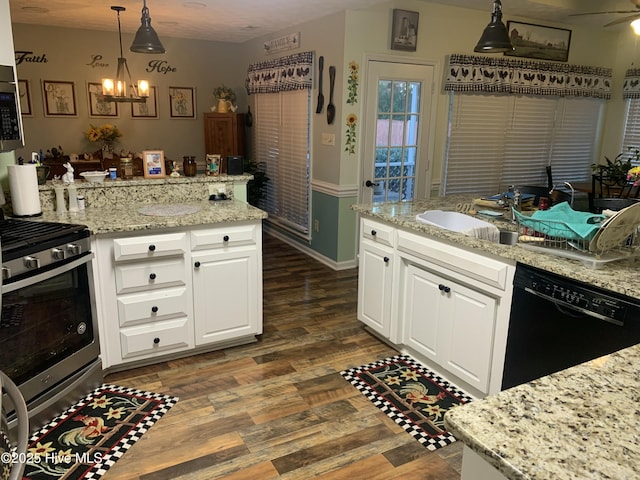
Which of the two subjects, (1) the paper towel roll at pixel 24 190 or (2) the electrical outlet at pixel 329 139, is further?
(2) the electrical outlet at pixel 329 139

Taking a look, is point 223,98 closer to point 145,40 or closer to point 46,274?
point 145,40

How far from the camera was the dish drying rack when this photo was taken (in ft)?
6.73

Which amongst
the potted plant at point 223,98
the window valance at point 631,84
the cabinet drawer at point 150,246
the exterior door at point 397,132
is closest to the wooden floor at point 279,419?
the cabinet drawer at point 150,246

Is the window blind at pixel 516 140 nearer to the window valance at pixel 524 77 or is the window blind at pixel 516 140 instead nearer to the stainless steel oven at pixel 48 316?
the window valance at pixel 524 77

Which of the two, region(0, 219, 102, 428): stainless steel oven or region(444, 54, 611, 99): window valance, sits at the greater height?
region(444, 54, 611, 99): window valance

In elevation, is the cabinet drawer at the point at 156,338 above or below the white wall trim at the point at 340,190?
below

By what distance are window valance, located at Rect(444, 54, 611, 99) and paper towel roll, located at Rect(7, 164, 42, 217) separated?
12.7 ft

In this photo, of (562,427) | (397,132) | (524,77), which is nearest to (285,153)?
(397,132)

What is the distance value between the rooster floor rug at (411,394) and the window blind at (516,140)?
2846 millimetres

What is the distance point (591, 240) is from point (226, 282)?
207 cm

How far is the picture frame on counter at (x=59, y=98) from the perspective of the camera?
5964mm

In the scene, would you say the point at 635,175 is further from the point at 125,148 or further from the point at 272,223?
the point at 125,148

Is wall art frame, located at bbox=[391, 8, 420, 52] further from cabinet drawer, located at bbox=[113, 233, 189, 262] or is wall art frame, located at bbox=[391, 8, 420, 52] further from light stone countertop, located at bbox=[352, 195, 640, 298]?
cabinet drawer, located at bbox=[113, 233, 189, 262]

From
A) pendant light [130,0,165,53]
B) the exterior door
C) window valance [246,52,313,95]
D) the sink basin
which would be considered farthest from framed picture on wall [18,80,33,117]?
the sink basin
